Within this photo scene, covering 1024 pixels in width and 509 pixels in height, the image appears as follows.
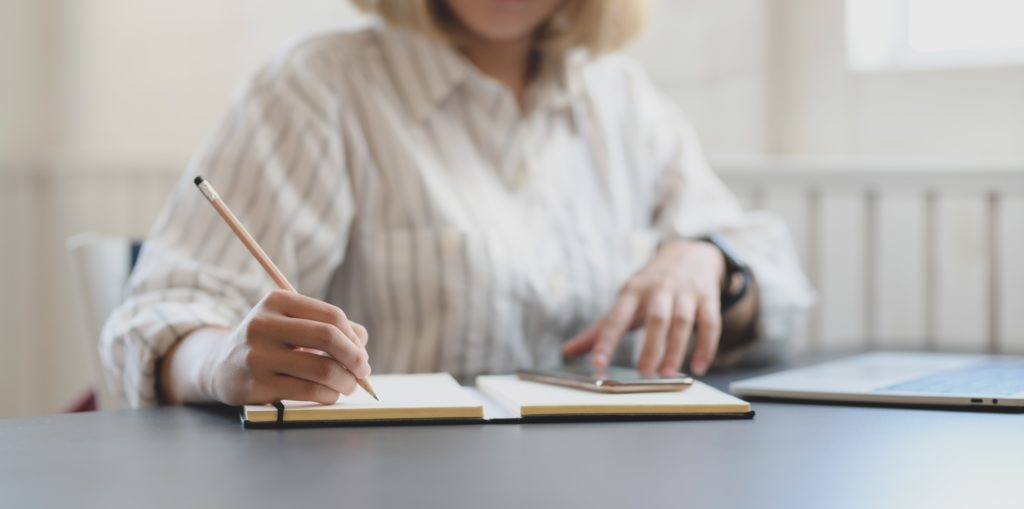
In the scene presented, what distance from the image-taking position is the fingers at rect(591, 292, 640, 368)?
2.98 feet

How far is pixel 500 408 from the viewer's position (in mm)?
703

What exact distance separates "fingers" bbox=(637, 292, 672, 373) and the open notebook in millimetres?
138

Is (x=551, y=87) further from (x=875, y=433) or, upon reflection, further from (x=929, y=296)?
(x=929, y=296)

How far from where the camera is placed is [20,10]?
236cm

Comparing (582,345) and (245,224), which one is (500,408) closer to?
(582,345)

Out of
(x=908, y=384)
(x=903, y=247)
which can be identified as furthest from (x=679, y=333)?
(x=903, y=247)

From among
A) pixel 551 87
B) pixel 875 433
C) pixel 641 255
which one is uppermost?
pixel 551 87

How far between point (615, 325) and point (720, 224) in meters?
0.42

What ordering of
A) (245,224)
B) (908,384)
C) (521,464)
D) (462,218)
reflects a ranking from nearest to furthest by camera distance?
1. (521,464)
2. (908,384)
3. (245,224)
4. (462,218)

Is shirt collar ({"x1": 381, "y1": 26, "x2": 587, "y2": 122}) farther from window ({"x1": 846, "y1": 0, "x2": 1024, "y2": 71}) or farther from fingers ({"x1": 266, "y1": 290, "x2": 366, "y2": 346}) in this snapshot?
window ({"x1": 846, "y1": 0, "x2": 1024, "y2": 71})

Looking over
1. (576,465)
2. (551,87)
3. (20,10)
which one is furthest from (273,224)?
(20,10)

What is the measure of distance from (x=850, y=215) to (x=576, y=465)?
1510 millimetres

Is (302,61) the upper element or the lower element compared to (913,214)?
upper

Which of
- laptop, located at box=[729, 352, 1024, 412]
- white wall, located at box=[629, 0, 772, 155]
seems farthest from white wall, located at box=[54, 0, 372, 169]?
laptop, located at box=[729, 352, 1024, 412]
